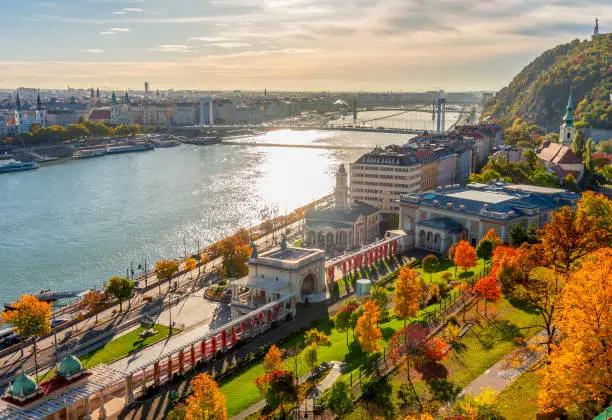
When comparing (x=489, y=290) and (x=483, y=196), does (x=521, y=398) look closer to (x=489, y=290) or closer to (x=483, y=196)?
(x=489, y=290)

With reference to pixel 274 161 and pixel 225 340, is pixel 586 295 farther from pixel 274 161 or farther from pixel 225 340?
pixel 274 161

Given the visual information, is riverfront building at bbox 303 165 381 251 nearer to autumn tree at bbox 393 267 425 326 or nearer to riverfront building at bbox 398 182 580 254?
riverfront building at bbox 398 182 580 254

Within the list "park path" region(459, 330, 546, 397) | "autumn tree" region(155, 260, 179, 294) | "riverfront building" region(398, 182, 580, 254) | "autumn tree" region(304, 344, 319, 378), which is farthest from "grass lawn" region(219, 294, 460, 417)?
"riverfront building" region(398, 182, 580, 254)

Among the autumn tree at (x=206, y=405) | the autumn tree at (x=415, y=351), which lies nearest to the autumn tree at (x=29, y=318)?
the autumn tree at (x=206, y=405)

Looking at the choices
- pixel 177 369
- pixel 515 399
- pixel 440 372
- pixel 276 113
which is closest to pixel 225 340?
pixel 177 369

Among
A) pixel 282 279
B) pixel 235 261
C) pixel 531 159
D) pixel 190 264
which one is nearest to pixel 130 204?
pixel 190 264

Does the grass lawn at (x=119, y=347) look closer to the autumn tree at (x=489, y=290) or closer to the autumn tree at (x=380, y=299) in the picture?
the autumn tree at (x=380, y=299)
